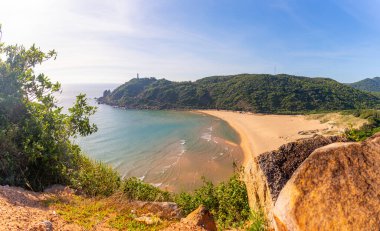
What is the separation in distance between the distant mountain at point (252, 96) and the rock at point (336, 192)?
79.5 metres

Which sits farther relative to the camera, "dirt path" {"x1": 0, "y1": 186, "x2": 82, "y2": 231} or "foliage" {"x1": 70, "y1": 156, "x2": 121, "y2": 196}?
"foliage" {"x1": 70, "y1": 156, "x2": 121, "y2": 196}

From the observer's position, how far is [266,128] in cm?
5784

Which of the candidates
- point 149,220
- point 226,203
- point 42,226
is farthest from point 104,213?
point 226,203

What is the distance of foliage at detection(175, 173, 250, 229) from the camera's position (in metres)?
8.14

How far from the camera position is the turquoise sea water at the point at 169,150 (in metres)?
30.3

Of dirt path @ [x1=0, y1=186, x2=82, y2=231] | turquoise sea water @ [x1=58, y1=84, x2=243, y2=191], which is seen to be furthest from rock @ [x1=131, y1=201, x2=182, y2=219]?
turquoise sea water @ [x1=58, y1=84, x2=243, y2=191]

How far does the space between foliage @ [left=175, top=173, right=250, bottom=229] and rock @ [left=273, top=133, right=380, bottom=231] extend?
3.66 m

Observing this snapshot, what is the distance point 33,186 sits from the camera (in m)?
8.24

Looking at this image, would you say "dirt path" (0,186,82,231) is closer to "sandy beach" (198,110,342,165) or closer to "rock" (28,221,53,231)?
"rock" (28,221,53,231)

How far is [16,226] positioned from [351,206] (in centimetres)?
545

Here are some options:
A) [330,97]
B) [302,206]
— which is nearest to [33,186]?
[302,206]

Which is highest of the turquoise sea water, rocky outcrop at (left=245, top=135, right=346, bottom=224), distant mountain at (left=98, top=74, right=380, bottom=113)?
distant mountain at (left=98, top=74, right=380, bottom=113)

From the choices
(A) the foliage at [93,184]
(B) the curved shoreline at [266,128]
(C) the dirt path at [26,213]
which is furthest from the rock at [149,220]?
(B) the curved shoreline at [266,128]

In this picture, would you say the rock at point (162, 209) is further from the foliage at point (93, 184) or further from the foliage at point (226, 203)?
the foliage at point (93, 184)
